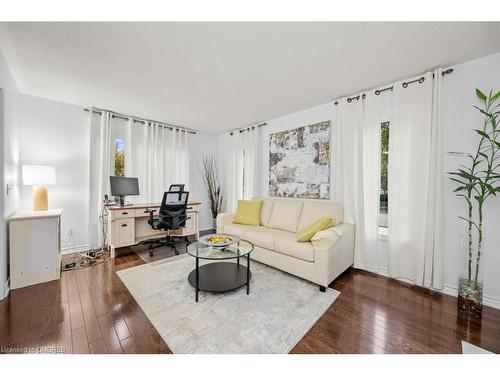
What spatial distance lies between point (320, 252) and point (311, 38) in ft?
6.72

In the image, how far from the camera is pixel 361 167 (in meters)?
2.67

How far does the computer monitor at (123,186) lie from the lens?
3.26 m

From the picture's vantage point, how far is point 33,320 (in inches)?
63.7

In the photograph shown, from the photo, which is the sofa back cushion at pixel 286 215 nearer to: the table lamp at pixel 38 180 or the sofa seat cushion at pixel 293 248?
the sofa seat cushion at pixel 293 248

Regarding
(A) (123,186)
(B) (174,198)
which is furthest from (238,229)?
(A) (123,186)

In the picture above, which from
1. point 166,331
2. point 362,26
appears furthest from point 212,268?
point 362,26

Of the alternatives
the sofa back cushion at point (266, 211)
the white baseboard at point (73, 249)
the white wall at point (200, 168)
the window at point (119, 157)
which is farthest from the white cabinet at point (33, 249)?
the sofa back cushion at point (266, 211)

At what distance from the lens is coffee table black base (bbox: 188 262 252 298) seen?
2000 millimetres

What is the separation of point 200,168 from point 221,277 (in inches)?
127

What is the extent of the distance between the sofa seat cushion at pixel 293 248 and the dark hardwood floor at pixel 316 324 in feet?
1.61

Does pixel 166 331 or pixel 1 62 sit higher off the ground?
pixel 1 62

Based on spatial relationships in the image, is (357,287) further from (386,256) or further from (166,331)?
(166,331)

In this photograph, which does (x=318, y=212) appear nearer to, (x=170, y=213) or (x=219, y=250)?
(x=219, y=250)

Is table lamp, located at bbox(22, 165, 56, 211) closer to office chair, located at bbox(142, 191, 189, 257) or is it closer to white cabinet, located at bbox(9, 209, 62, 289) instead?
white cabinet, located at bbox(9, 209, 62, 289)
